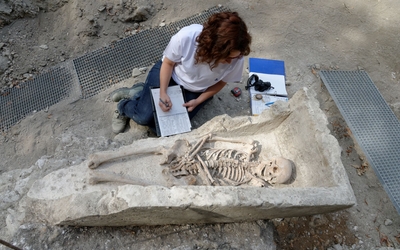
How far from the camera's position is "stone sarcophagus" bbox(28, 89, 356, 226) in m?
2.49

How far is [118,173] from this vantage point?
9.89 ft

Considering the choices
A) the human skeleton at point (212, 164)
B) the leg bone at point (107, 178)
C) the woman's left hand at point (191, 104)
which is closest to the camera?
Result: the leg bone at point (107, 178)

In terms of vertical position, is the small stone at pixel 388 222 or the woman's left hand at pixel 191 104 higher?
the woman's left hand at pixel 191 104

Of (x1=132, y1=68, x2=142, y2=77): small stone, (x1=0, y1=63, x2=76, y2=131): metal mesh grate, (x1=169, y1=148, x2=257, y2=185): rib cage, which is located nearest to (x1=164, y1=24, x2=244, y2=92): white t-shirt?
(x1=169, y1=148, x2=257, y2=185): rib cage

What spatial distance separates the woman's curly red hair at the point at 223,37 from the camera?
274 cm

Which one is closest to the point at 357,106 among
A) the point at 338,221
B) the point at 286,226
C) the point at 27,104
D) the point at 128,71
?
the point at 338,221

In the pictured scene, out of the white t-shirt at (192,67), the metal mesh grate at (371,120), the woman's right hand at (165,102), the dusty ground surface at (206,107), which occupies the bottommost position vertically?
the metal mesh grate at (371,120)

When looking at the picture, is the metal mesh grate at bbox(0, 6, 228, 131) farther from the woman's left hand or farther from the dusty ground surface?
the woman's left hand

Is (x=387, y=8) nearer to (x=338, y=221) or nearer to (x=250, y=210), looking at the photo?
(x=338, y=221)

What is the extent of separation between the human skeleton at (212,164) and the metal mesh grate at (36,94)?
208 centimetres

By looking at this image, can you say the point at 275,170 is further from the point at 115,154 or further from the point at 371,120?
the point at 371,120

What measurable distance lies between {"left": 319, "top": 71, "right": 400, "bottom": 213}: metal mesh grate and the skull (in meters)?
1.76

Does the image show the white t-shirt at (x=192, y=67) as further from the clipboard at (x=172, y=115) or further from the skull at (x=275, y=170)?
the skull at (x=275, y=170)

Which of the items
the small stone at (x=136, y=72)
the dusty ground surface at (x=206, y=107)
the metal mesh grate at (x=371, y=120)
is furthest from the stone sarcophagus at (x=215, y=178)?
the small stone at (x=136, y=72)
